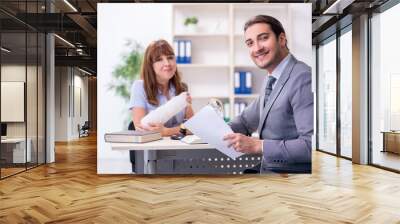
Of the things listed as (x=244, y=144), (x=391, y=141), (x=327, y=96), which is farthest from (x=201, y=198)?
(x=327, y=96)

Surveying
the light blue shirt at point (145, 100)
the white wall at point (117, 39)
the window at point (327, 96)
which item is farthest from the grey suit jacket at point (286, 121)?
the window at point (327, 96)

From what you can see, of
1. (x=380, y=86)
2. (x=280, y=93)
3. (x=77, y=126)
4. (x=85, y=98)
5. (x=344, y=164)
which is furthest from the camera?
(x=85, y=98)

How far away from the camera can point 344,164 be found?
26.2 feet

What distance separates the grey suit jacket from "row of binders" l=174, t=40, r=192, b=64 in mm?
1054

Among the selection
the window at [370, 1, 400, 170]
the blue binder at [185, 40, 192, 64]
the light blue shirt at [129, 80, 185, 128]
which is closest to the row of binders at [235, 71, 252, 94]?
the blue binder at [185, 40, 192, 64]

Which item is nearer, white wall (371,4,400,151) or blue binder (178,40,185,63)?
blue binder (178,40,185,63)

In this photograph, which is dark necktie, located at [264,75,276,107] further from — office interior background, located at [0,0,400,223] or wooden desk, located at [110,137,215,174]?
office interior background, located at [0,0,400,223]

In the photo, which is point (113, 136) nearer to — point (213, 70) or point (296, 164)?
point (213, 70)

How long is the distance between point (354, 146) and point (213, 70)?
387 centimetres

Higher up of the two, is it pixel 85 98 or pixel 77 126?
pixel 85 98

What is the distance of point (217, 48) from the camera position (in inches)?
229

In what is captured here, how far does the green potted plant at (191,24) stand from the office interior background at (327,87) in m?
2.41

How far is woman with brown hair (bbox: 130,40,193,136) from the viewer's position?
5734 millimetres

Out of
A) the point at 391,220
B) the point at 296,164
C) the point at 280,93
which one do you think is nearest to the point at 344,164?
the point at 296,164
